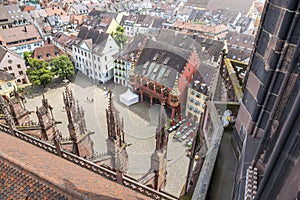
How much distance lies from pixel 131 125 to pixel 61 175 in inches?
1000

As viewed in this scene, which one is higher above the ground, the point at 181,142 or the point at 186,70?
the point at 186,70

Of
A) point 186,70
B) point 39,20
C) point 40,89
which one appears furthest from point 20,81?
point 186,70

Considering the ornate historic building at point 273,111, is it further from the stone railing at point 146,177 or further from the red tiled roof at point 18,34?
the red tiled roof at point 18,34

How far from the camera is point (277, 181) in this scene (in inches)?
153

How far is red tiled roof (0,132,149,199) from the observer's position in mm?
7871

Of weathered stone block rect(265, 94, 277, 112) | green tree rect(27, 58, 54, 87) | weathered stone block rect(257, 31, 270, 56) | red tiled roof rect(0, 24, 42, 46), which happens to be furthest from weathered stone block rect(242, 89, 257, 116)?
red tiled roof rect(0, 24, 42, 46)

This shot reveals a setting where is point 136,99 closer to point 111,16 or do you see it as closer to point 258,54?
point 258,54

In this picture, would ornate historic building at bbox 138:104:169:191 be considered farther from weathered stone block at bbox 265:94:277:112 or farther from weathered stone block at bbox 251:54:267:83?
weathered stone block at bbox 265:94:277:112

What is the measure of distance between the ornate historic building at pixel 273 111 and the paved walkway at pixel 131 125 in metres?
18.6

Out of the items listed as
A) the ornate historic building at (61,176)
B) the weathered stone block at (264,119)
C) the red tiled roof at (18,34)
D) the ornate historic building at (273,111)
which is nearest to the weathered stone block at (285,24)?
the ornate historic building at (273,111)

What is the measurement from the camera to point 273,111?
5.13 m

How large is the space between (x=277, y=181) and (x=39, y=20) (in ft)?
237

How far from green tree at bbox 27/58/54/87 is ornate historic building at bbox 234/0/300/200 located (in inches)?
1519

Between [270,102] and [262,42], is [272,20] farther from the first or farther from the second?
[270,102]
